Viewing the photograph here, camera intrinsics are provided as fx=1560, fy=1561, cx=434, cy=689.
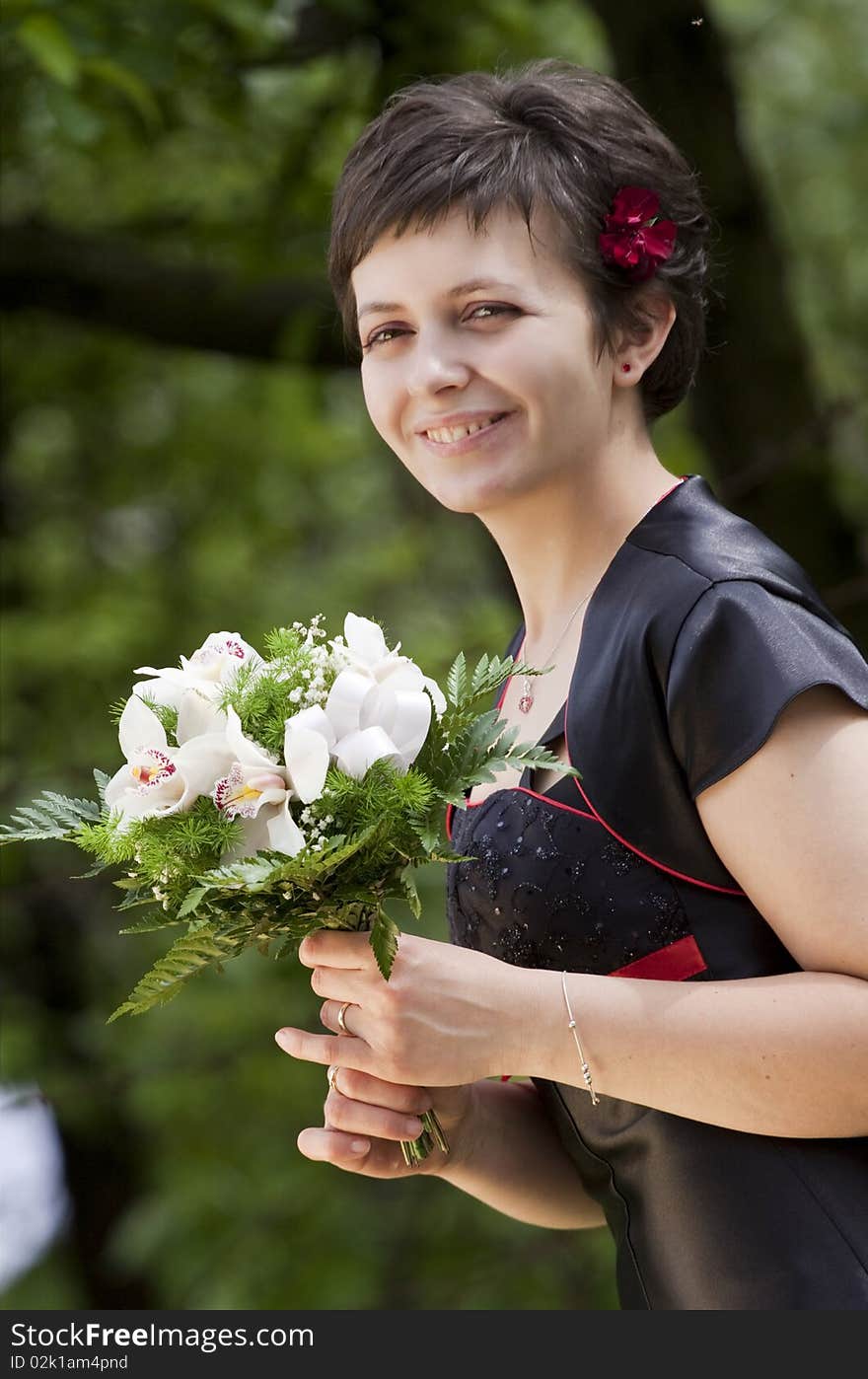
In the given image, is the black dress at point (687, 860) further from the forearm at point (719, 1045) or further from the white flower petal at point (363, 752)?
the white flower petal at point (363, 752)

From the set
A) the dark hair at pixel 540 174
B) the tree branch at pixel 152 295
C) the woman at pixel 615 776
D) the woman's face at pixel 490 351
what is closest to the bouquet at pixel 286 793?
the woman at pixel 615 776

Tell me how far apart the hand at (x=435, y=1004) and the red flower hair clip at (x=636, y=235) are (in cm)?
98

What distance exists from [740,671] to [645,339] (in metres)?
0.65

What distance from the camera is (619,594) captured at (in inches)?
81.8

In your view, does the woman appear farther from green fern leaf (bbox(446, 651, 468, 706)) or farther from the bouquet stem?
green fern leaf (bbox(446, 651, 468, 706))

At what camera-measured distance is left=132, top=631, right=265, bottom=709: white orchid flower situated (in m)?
1.97

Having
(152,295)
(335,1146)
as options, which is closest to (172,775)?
(335,1146)

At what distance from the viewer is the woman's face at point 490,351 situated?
2092 mm

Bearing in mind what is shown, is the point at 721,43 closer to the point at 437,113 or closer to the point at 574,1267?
the point at 437,113

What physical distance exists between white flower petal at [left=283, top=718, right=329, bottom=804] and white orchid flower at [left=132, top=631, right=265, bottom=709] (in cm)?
17

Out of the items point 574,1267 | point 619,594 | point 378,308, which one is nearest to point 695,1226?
point 619,594

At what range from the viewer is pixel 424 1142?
7.46 feet

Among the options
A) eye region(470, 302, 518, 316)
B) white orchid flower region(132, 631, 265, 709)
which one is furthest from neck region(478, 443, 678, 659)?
white orchid flower region(132, 631, 265, 709)

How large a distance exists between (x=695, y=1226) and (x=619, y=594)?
2.73ft
